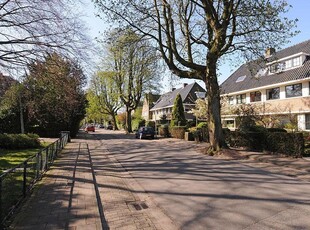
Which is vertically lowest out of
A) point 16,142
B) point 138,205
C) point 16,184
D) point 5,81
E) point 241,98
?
point 138,205

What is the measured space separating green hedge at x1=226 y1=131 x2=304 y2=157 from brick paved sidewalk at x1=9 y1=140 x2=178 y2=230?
917 cm

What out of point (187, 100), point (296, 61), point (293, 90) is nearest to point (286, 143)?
point (293, 90)

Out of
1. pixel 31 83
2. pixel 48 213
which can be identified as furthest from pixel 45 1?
pixel 48 213

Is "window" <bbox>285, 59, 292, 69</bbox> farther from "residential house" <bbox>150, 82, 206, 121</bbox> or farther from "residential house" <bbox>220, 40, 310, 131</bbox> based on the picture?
"residential house" <bbox>150, 82, 206, 121</bbox>

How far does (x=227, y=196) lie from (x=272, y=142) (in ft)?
32.4

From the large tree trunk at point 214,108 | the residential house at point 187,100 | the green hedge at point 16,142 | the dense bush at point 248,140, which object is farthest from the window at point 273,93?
the green hedge at point 16,142

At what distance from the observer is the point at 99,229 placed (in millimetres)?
4891

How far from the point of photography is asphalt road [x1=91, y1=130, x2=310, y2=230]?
539 centimetres

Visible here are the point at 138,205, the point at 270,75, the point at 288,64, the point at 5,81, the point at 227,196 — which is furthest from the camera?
the point at 270,75

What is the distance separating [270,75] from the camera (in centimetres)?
3148

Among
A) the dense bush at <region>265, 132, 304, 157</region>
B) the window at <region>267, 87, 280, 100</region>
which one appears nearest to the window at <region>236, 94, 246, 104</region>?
the window at <region>267, 87, 280, 100</region>

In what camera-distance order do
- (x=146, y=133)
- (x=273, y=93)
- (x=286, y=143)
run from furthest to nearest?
1. (x=146, y=133)
2. (x=273, y=93)
3. (x=286, y=143)

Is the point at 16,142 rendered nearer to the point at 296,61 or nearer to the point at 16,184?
the point at 16,184

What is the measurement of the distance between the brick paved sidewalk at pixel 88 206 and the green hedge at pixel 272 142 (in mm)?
9166
